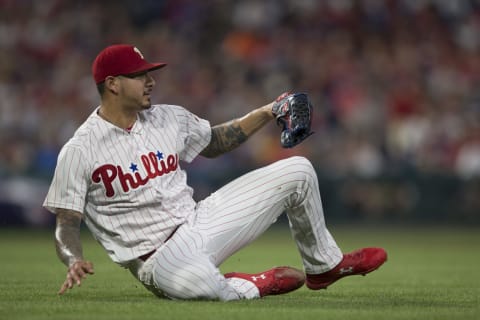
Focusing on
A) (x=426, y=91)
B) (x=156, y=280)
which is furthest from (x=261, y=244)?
(x=156, y=280)

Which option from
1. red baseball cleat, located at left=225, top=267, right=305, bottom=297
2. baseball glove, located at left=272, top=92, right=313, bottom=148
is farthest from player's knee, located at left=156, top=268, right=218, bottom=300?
baseball glove, located at left=272, top=92, right=313, bottom=148

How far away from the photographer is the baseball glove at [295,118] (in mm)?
5660

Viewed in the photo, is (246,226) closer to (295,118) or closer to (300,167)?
(300,167)

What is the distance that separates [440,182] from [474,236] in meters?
1.25

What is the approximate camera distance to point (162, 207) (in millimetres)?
5613

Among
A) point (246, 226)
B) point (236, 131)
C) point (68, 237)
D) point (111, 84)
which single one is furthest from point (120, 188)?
point (236, 131)

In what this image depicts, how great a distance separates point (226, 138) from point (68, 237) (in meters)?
1.23

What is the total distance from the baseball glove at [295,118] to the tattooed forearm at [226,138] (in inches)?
14.0

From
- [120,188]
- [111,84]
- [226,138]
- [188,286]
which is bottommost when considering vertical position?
[188,286]

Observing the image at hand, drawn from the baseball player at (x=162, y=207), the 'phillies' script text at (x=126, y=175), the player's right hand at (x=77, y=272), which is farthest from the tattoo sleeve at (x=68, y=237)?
the 'phillies' script text at (x=126, y=175)

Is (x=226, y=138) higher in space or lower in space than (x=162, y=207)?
higher

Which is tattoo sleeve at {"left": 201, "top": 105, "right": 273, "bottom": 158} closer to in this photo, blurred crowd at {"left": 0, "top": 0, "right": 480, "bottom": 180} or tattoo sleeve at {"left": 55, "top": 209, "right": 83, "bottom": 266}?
tattoo sleeve at {"left": 55, "top": 209, "right": 83, "bottom": 266}

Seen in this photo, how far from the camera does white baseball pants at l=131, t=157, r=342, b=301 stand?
18.0 ft

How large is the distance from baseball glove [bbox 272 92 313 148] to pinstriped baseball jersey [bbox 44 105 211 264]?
2.24 feet
